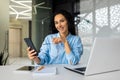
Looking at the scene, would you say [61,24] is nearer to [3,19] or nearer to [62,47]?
[62,47]

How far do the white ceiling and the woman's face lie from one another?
10.5ft

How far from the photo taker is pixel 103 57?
1.13 metres

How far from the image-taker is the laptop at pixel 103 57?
3.56ft

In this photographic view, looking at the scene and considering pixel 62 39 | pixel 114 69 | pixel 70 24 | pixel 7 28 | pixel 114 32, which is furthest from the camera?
pixel 7 28

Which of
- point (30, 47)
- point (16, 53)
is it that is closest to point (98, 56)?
point (30, 47)

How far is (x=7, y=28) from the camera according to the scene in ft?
15.5

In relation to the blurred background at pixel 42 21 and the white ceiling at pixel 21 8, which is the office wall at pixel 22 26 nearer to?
the blurred background at pixel 42 21

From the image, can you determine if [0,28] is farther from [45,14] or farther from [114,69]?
[114,69]

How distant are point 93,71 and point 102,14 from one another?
12.1ft

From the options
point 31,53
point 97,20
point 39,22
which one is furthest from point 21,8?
point 31,53

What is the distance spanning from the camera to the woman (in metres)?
1.73

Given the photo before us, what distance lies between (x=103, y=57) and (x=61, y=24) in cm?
89

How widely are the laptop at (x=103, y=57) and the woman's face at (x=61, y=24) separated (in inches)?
30.5

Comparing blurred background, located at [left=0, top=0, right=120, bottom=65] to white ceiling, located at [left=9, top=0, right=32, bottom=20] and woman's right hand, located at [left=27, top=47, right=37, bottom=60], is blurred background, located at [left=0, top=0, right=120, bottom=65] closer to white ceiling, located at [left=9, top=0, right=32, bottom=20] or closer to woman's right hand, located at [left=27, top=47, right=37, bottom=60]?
white ceiling, located at [left=9, top=0, right=32, bottom=20]
